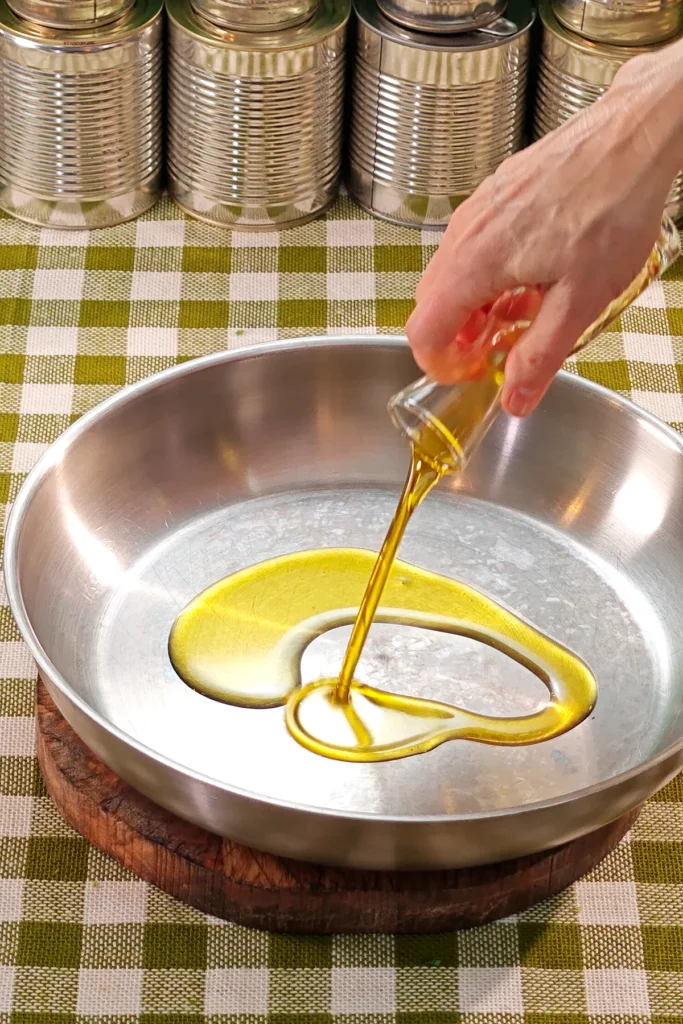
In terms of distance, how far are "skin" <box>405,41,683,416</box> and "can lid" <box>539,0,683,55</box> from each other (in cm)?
48

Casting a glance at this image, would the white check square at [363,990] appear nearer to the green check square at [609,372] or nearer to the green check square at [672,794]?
the green check square at [672,794]

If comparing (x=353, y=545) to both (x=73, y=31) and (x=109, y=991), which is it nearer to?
(x=109, y=991)

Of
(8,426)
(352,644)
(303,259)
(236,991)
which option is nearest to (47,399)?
(8,426)

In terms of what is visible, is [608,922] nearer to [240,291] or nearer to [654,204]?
[654,204]

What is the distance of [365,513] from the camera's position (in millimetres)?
833

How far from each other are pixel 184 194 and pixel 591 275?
0.65 metres

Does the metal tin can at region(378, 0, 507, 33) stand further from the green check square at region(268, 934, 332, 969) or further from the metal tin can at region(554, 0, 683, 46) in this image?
the green check square at region(268, 934, 332, 969)

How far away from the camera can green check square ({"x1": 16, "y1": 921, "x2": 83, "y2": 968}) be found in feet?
2.14

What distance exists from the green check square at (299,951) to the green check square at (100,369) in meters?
0.47

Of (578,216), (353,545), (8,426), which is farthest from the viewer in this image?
(8,426)

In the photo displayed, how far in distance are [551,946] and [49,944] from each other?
0.84 ft

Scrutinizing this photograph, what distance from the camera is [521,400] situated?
57 cm

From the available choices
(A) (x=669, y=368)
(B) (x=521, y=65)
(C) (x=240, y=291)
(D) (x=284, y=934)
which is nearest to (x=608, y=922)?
(D) (x=284, y=934)

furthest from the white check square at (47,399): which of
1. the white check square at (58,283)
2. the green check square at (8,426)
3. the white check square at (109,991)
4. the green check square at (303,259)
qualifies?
the white check square at (109,991)
